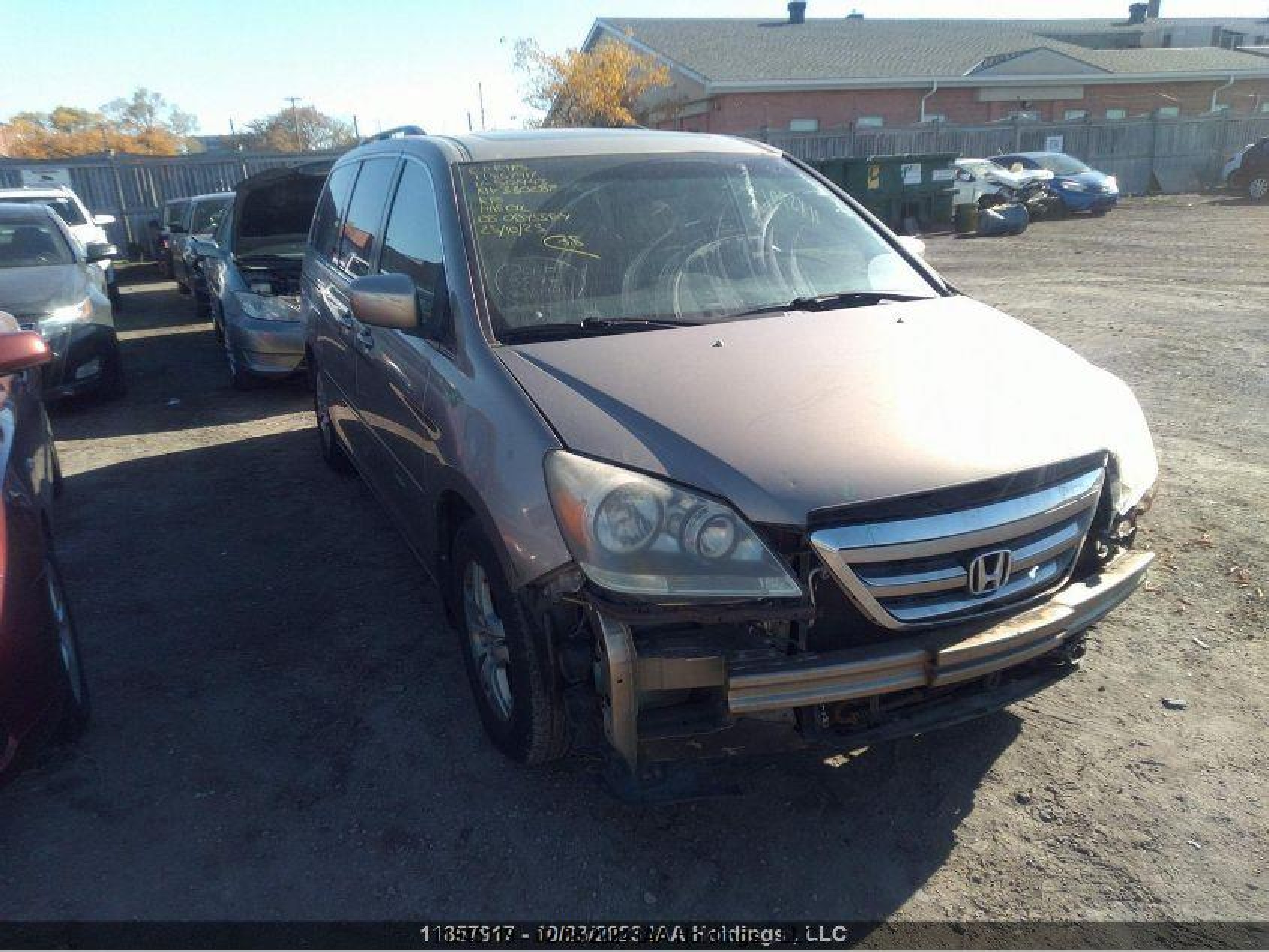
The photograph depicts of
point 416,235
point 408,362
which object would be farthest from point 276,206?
point 408,362

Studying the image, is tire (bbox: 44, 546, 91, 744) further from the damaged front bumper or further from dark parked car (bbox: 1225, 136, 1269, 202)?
dark parked car (bbox: 1225, 136, 1269, 202)

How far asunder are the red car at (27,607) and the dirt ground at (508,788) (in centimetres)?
32

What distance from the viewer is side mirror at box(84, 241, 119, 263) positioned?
884 cm

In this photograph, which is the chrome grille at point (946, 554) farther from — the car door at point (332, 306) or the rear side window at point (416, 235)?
the car door at point (332, 306)

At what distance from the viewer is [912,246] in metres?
4.08

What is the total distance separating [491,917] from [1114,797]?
6.17ft

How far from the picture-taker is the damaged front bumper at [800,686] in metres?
2.23

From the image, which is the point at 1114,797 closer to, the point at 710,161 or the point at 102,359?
the point at 710,161

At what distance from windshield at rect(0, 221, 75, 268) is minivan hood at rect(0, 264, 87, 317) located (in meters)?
0.17

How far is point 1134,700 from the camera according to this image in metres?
3.27

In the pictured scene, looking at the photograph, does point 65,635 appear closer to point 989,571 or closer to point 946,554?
point 946,554

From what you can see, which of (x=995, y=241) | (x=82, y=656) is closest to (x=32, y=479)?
(x=82, y=656)

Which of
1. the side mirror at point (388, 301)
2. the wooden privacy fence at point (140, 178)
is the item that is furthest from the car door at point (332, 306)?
the wooden privacy fence at point (140, 178)

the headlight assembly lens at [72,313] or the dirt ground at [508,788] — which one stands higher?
the headlight assembly lens at [72,313]
